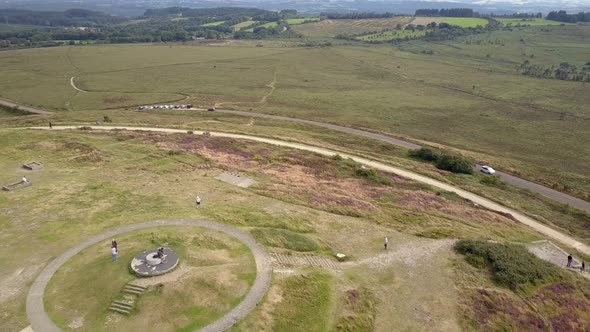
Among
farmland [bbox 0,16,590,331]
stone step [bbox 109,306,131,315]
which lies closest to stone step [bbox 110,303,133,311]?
stone step [bbox 109,306,131,315]

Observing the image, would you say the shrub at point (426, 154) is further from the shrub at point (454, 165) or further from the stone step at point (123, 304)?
the stone step at point (123, 304)

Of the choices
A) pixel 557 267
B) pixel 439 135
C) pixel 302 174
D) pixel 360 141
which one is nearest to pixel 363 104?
pixel 439 135

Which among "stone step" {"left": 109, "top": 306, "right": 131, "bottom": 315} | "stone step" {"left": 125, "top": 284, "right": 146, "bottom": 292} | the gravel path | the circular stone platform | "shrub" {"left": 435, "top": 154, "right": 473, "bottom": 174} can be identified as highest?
the circular stone platform

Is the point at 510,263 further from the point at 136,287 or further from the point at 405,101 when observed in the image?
the point at 405,101

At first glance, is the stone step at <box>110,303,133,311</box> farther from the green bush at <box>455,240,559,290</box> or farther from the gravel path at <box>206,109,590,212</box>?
the gravel path at <box>206,109,590,212</box>

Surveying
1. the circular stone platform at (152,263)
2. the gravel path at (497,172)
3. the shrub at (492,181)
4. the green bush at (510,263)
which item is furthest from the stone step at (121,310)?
the gravel path at (497,172)

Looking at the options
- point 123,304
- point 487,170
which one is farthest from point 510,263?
point 487,170
